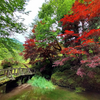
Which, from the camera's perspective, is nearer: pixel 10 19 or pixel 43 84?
pixel 10 19

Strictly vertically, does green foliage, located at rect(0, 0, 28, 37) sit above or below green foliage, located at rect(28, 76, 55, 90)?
above

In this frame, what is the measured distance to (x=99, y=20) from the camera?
23.2 ft

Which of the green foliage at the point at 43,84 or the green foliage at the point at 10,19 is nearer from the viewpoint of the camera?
the green foliage at the point at 10,19

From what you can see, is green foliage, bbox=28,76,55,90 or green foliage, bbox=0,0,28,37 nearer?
green foliage, bbox=0,0,28,37

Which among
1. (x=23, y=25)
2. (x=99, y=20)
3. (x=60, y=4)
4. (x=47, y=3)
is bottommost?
(x=23, y=25)

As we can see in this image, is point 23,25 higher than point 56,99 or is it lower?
higher

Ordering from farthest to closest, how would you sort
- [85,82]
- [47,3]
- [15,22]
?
[47,3] < [85,82] < [15,22]

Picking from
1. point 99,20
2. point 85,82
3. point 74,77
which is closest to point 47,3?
point 99,20

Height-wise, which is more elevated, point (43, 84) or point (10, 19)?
point (10, 19)

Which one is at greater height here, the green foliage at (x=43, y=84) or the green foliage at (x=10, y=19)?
the green foliage at (x=10, y=19)

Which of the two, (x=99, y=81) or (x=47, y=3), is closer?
(x=99, y=81)

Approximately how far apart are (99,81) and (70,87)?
2464mm

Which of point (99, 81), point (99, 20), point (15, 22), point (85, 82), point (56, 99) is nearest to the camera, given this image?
point (15, 22)

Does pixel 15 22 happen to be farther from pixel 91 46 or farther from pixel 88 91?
pixel 88 91
